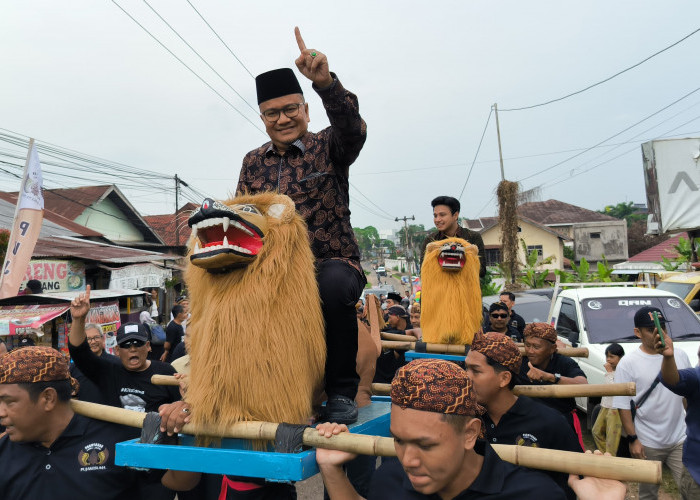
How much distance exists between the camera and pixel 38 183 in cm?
766

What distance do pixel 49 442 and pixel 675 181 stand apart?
33.0 ft

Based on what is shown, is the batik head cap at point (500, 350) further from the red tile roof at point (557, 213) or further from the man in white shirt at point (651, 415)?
the red tile roof at point (557, 213)

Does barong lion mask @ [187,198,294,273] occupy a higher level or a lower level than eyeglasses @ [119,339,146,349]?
higher

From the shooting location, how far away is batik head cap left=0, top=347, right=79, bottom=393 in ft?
8.58

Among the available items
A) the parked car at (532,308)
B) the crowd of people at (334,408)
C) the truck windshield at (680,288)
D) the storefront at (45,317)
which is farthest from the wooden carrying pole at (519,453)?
the truck windshield at (680,288)

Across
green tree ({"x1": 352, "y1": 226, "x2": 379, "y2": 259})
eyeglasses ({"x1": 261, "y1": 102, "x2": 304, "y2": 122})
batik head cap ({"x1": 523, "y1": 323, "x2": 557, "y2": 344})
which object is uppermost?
green tree ({"x1": 352, "y1": 226, "x2": 379, "y2": 259})

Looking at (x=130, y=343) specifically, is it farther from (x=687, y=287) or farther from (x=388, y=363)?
(x=687, y=287)

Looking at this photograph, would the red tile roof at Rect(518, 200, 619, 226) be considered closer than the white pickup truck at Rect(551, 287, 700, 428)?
No

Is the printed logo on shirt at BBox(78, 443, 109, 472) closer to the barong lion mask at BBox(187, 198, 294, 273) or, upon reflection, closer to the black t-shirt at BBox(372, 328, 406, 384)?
the barong lion mask at BBox(187, 198, 294, 273)

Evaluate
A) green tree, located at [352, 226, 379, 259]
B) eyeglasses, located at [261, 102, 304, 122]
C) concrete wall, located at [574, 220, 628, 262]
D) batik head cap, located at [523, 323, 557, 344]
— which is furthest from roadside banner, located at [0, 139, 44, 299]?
green tree, located at [352, 226, 379, 259]

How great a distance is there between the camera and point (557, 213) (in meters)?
46.3

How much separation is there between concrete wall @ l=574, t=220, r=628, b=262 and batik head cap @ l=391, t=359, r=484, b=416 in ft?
136

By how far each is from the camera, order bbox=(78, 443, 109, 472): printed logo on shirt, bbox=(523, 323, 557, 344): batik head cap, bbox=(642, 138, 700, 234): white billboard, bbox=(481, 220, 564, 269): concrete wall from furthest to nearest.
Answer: bbox=(481, 220, 564, 269): concrete wall < bbox=(642, 138, 700, 234): white billboard < bbox=(523, 323, 557, 344): batik head cap < bbox=(78, 443, 109, 472): printed logo on shirt

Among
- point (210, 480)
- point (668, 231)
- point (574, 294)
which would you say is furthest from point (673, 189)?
point (210, 480)
